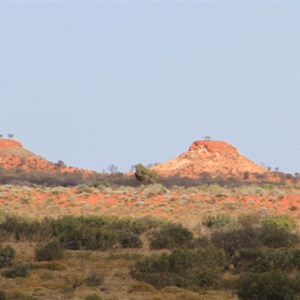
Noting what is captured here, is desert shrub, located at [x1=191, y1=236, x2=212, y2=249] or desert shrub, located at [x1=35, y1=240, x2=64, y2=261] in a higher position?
desert shrub, located at [x1=191, y1=236, x2=212, y2=249]

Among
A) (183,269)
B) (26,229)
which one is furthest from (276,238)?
(26,229)

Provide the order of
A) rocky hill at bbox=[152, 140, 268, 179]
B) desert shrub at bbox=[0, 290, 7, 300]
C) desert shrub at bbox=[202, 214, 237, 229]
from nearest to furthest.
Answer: desert shrub at bbox=[0, 290, 7, 300] < desert shrub at bbox=[202, 214, 237, 229] < rocky hill at bbox=[152, 140, 268, 179]

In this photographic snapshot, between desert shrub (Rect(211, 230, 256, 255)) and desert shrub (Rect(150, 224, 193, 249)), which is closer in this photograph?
desert shrub (Rect(211, 230, 256, 255))

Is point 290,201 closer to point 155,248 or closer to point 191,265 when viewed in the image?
point 155,248

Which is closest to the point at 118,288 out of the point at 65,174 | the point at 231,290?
the point at 231,290

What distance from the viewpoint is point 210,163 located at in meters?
110

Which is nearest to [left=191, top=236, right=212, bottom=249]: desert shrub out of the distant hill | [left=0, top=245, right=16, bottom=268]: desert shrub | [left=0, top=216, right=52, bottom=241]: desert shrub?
[left=0, top=216, right=52, bottom=241]: desert shrub

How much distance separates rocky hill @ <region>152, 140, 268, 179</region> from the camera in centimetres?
10662

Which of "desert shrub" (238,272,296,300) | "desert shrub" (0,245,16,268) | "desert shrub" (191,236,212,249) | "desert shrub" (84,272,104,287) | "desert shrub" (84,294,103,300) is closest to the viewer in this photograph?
"desert shrub" (238,272,296,300)

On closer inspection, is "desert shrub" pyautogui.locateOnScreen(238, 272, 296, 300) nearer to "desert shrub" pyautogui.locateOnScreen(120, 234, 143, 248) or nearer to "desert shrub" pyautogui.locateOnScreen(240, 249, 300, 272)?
"desert shrub" pyautogui.locateOnScreen(240, 249, 300, 272)

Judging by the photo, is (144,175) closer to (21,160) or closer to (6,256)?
(21,160)

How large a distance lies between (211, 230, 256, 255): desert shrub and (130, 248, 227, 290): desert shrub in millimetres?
2233

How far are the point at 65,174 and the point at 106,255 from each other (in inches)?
2998

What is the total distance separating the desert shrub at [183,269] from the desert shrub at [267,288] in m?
2.04
